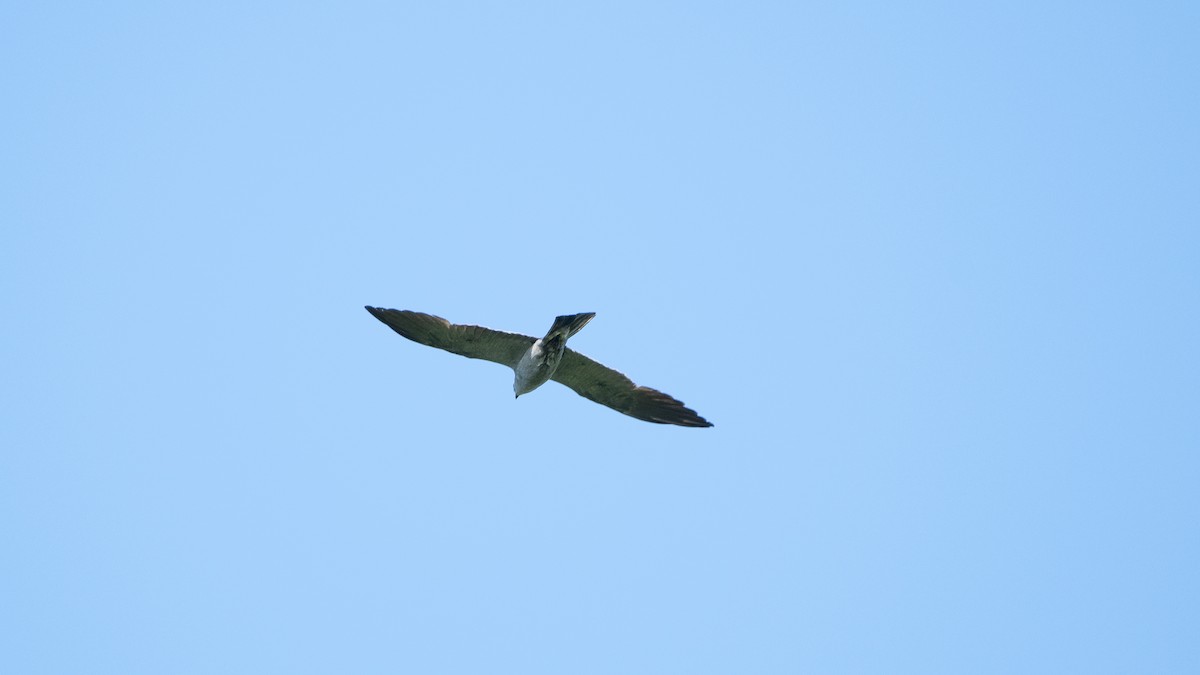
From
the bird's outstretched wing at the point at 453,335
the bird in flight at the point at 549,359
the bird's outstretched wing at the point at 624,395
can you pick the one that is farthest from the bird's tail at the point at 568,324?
the bird's outstretched wing at the point at 624,395

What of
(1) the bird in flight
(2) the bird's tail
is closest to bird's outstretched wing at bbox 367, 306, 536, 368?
(1) the bird in flight

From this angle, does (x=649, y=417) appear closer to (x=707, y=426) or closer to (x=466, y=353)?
(x=707, y=426)

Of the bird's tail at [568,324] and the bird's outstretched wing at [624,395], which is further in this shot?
the bird's outstretched wing at [624,395]

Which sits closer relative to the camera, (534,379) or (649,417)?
(534,379)

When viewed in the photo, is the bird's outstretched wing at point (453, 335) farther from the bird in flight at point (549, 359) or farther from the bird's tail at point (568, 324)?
the bird's tail at point (568, 324)

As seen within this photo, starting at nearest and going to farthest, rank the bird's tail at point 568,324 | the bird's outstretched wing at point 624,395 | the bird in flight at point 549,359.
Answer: the bird's tail at point 568,324 < the bird in flight at point 549,359 < the bird's outstretched wing at point 624,395

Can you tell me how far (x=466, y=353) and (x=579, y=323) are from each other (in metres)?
2.03

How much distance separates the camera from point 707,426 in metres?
17.6

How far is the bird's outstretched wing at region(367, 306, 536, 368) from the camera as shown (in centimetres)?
1582

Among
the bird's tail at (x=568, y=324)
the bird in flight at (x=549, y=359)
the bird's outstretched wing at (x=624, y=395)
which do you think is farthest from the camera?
the bird's outstretched wing at (x=624, y=395)

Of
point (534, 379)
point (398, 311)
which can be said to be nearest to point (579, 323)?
point (534, 379)

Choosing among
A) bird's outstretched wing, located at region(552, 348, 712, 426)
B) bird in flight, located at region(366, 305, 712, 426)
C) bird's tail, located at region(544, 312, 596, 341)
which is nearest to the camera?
bird's tail, located at region(544, 312, 596, 341)

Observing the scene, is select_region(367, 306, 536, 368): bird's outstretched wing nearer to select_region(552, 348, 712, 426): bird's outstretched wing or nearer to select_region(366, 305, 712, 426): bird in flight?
select_region(366, 305, 712, 426): bird in flight

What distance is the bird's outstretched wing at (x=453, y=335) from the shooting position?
15.8 m
